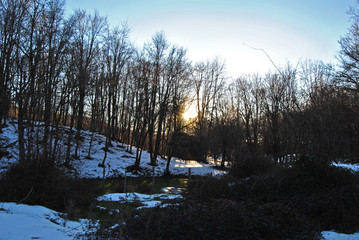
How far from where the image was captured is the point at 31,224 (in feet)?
18.2

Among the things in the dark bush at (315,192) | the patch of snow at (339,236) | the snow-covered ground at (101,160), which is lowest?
the snow-covered ground at (101,160)

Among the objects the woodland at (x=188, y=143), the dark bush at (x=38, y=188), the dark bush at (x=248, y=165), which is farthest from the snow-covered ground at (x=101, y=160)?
the dark bush at (x=38, y=188)

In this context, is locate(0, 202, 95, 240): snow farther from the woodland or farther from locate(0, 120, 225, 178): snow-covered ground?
locate(0, 120, 225, 178): snow-covered ground

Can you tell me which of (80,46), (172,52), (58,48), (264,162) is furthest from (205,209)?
(172,52)

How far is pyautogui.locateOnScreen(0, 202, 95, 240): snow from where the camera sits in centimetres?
488

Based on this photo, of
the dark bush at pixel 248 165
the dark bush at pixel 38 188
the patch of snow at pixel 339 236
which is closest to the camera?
the patch of snow at pixel 339 236

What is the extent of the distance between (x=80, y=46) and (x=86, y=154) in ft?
36.4

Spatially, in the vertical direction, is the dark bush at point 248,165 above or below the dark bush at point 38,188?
above

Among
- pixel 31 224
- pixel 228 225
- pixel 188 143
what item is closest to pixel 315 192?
pixel 228 225

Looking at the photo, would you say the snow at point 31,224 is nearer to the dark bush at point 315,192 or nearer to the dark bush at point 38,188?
the dark bush at point 38,188

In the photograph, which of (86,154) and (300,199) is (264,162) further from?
(86,154)

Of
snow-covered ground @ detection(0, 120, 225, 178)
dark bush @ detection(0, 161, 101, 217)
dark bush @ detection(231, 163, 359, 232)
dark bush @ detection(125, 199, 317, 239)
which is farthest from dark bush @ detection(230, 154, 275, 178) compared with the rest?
dark bush @ detection(0, 161, 101, 217)

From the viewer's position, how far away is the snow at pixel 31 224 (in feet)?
16.0

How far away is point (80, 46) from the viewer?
75.7ft
